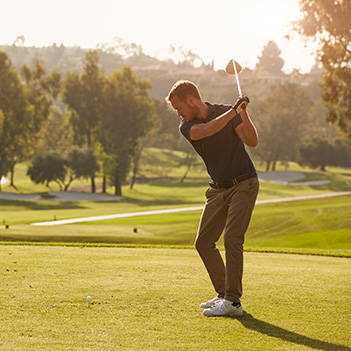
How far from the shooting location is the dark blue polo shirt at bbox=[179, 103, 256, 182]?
20.5ft

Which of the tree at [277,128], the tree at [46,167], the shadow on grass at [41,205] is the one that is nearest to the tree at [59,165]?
the tree at [46,167]

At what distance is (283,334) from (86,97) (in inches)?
2572

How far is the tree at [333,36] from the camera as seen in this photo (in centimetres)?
2952

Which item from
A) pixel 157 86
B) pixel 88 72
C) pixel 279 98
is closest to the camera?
pixel 88 72

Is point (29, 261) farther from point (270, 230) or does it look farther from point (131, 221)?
point (131, 221)

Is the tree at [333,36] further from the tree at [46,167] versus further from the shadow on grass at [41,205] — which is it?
the tree at [46,167]

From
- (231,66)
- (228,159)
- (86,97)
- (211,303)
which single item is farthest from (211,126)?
(86,97)

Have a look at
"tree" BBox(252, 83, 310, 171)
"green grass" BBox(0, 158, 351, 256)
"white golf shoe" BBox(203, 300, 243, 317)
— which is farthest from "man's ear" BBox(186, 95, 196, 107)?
"tree" BBox(252, 83, 310, 171)

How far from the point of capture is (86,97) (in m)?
68.7

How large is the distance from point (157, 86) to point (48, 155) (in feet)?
406

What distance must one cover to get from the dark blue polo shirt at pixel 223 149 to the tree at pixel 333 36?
82.2 ft

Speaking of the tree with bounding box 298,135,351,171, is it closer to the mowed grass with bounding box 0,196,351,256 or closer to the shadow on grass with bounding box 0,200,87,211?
the shadow on grass with bounding box 0,200,87,211

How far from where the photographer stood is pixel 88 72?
2729 inches

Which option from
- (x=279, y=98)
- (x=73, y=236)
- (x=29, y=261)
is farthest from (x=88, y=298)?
(x=279, y=98)
